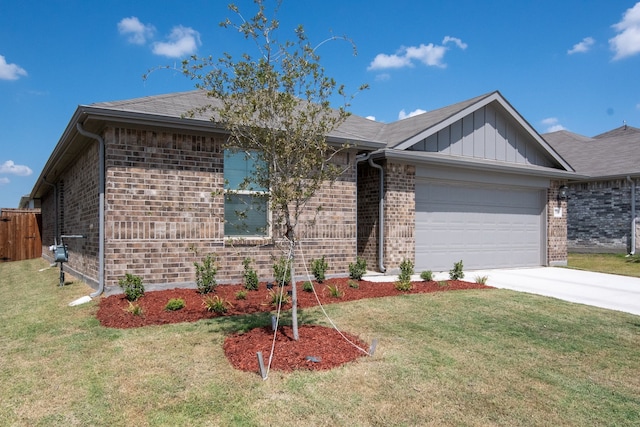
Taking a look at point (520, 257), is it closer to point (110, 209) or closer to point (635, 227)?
point (635, 227)

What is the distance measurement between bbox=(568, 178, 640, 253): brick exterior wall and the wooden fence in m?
A: 23.1

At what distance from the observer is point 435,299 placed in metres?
7.46

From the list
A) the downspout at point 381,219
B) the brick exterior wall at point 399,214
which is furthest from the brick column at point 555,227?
the downspout at point 381,219

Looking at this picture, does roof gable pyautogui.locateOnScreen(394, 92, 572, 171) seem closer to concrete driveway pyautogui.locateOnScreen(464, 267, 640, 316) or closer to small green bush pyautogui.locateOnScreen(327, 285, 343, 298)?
concrete driveway pyautogui.locateOnScreen(464, 267, 640, 316)

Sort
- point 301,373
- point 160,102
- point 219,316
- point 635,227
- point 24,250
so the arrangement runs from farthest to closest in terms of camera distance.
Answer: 1. point 24,250
2. point 635,227
3. point 160,102
4. point 219,316
5. point 301,373

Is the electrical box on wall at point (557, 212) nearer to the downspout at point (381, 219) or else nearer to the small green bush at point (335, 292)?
the downspout at point (381, 219)

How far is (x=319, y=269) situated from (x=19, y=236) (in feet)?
53.6

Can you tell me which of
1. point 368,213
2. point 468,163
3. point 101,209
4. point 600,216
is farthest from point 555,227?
point 101,209

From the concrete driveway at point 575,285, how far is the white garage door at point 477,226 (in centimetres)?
63

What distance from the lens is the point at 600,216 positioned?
55.3 ft

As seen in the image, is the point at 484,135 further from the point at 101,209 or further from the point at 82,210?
the point at 82,210

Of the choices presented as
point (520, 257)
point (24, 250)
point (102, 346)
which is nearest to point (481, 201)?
point (520, 257)

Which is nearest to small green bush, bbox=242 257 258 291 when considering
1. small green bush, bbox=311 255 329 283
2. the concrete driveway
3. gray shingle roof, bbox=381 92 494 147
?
small green bush, bbox=311 255 329 283

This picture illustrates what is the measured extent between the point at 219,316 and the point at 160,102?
460cm
